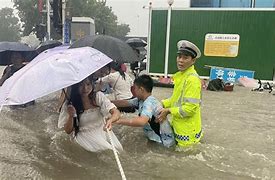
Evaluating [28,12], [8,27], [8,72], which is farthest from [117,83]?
[8,27]

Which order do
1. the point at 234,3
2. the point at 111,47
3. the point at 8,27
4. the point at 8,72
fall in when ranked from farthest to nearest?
the point at 8,27 < the point at 234,3 < the point at 8,72 < the point at 111,47

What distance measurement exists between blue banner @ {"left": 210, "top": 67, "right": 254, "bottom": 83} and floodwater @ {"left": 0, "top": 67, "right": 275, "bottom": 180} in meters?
6.82

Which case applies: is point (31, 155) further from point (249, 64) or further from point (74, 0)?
point (74, 0)

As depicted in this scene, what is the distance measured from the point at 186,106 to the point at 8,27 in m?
84.4

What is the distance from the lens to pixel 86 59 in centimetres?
360

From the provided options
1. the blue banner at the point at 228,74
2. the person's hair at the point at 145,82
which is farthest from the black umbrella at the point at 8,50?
the blue banner at the point at 228,74

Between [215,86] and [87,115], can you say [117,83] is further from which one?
[215,86]

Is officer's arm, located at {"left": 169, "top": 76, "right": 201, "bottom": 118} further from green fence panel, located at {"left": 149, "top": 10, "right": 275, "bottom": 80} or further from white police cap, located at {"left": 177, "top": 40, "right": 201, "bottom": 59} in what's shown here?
green fence panel, located at {"left": 149, "top": 10, "right": 275, "bottom": 80}

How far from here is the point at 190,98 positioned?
433 centimetres

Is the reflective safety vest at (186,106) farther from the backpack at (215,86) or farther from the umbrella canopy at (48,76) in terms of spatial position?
the backpack at (215,86)

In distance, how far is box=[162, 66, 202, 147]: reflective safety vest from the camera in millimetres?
4332

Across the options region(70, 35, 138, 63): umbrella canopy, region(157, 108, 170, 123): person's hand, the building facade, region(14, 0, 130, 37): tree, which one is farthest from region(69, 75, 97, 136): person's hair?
region(14, 0, 130, 37): tree

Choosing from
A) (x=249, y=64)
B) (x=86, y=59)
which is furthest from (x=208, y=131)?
(x=249, y=64)

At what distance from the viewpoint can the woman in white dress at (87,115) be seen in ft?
13.8
